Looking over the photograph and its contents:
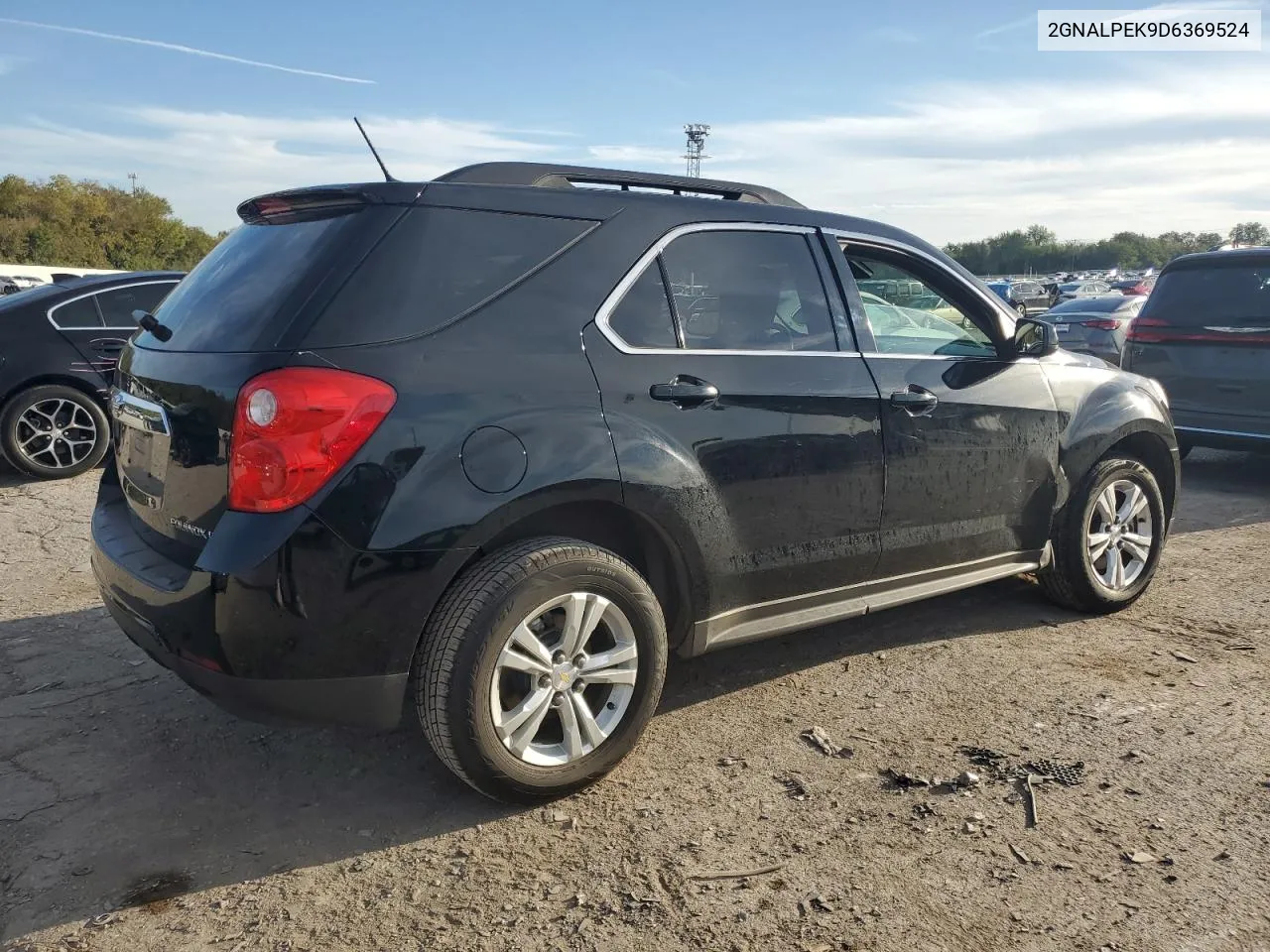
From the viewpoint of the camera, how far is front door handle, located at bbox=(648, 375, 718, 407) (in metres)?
3.18

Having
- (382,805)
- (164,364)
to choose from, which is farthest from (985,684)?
(164,364)

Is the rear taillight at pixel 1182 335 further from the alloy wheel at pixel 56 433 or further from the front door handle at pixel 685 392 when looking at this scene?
the alloy wheel at pixel 56 433

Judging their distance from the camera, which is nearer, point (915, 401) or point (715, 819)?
point (715, 819)

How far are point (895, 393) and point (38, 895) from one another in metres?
3.12

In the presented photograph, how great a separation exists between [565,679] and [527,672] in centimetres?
13

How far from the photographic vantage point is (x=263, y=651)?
2.64 meters

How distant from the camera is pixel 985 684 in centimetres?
396

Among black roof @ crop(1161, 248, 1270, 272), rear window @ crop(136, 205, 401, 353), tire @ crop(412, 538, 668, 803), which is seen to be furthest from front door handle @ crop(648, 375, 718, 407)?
black roof @ crop(1161, 248, 1270, 272)

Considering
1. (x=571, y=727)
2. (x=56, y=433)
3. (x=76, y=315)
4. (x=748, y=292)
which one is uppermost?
(x=76, y=315)

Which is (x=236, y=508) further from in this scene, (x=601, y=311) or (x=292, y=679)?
A: (x=601, y=311)

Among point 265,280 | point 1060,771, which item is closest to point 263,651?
point 265,280

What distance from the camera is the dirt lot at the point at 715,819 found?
249cm

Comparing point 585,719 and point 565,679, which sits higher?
point 565,679

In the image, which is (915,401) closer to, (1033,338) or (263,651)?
(1033,338)
